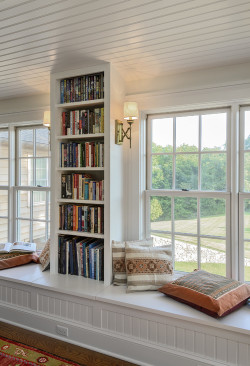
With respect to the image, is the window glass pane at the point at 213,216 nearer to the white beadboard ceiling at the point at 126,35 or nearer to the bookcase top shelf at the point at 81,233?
the bookcase top shelf at the point at 81,233

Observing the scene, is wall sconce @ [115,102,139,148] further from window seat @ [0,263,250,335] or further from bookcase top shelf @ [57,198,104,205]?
window seat @ [0,263,250,335]

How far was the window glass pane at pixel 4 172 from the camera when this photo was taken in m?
3.54

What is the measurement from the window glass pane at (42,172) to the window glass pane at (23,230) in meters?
0.55

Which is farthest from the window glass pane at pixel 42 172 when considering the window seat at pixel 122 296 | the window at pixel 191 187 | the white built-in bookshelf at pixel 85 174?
the window at pixel 191 187

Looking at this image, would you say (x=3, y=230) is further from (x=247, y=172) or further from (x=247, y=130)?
(x=247, y=130)

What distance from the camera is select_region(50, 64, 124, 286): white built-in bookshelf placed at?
2297 mm

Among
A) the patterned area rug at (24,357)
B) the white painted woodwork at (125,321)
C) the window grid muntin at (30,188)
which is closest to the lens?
the white painted woodwork at (125,321)

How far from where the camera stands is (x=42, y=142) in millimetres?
3295

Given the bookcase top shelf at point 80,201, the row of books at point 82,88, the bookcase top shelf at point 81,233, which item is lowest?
the bookcase top shelf at point 81,233

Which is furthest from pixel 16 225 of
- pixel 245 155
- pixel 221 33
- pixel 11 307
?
pixel 221 33

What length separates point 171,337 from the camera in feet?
6.11

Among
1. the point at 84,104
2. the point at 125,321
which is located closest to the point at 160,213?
the point at 125,321

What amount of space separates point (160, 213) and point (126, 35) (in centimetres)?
160

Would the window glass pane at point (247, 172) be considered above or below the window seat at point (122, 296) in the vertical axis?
above
